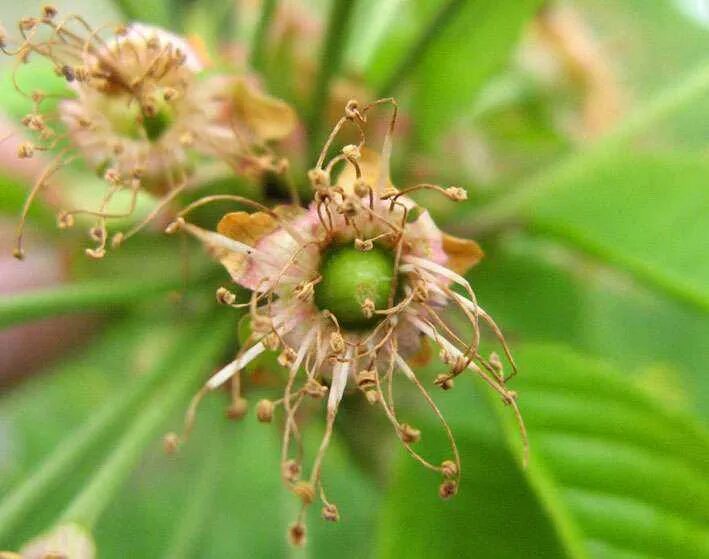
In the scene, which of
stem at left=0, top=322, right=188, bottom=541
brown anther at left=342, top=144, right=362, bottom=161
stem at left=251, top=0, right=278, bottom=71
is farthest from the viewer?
stem at left=251, top=0, right=278, bottom=71

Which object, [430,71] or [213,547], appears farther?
[213,547]

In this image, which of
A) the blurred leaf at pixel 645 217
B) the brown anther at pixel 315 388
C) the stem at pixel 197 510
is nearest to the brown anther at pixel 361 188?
the brown anther at pixel 315 388

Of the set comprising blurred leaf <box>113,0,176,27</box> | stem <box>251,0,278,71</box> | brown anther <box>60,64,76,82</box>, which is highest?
blurred leaf <box>113,0,176,27</box>

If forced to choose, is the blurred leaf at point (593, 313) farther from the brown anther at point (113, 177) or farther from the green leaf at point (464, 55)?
the brown anther at point (113, 177)

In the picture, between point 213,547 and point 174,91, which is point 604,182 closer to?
point 174,91

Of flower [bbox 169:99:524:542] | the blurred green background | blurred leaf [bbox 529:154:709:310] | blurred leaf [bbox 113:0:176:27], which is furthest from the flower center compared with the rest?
blurred leaf [bbox 113:0:176:27]

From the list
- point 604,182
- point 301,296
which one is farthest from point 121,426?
point 604,182

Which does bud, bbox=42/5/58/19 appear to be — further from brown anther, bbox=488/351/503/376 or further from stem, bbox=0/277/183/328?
brown anther, bbox=488/351/503/376

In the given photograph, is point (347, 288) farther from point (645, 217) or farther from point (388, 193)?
point (645, 217)
